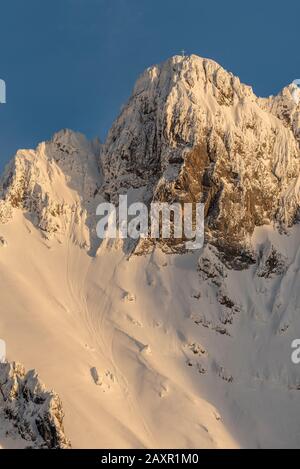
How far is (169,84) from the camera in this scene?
597 ft

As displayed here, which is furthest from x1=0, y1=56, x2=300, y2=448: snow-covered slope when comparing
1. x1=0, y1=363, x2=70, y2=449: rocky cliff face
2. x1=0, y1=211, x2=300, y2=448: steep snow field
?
x1=0, y1=363, x2=70, y2=449: rocky cliff face

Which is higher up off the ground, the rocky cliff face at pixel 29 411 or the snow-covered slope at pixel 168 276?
the snow-covered slope at pixel 168 276

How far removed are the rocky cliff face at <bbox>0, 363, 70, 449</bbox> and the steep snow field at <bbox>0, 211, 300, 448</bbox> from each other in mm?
2661

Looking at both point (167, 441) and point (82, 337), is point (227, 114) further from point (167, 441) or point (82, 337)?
point (167, 441)

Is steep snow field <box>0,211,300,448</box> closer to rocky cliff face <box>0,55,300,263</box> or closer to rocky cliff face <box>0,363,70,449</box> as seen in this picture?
rocky cliff face <box>0,363,70,449</box>

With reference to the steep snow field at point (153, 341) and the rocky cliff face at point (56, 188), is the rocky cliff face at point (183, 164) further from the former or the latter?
the steep snow field at point (153, 341)

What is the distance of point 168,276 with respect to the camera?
164m

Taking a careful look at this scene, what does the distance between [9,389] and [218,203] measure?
5317 cm

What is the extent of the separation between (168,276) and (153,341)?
543 inches

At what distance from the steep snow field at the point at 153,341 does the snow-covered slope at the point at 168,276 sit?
215 mm

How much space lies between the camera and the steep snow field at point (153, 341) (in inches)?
5487

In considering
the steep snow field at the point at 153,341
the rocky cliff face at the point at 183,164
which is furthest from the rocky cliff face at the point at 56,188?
the steep snow field at the point at 153,341

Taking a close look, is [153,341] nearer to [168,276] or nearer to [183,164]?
[168,276]
